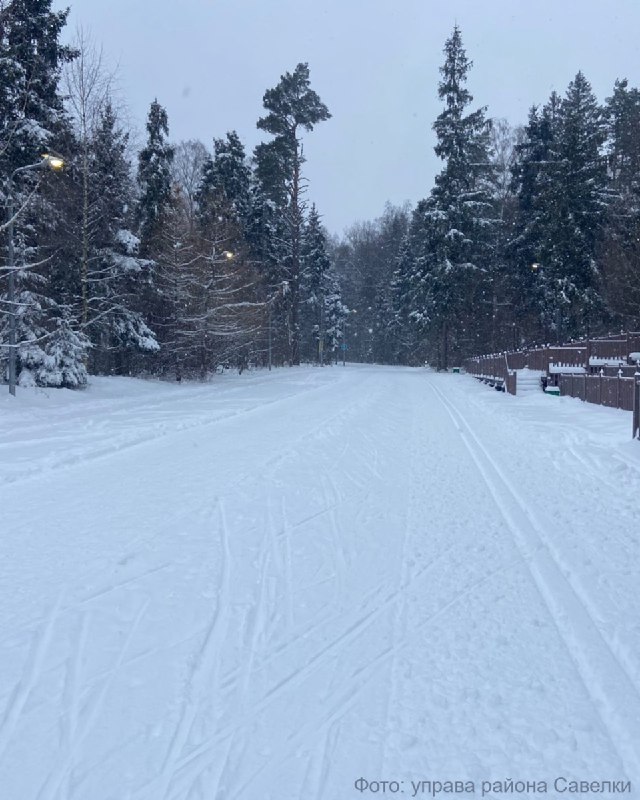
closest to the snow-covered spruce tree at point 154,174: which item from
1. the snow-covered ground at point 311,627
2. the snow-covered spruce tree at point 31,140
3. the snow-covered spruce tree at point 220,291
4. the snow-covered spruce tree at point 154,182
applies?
the snow-covered spruce tree at point 154,182

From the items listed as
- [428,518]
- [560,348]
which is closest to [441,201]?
[560,348]

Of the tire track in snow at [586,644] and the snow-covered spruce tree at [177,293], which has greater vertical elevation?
the snow-covered spruce tree at [177,293]

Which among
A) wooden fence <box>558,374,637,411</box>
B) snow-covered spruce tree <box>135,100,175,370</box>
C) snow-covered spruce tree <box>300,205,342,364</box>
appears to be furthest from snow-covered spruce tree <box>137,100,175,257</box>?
snow-covered spruce tree <box>300,205,342,364</box>

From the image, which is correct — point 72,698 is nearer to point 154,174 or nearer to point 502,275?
point 154,174

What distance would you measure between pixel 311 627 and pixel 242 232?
40981 mm

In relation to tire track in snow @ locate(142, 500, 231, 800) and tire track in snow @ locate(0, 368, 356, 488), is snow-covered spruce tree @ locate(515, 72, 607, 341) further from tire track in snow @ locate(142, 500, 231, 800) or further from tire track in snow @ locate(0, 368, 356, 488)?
tire track in snow @ locate(142, 500, 231, 800)

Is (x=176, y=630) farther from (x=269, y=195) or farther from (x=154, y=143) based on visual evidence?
(x=269, y=195)

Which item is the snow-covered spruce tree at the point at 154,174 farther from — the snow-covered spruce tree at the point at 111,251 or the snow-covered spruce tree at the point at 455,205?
the snow-covered spruce tree at the point at 455,205

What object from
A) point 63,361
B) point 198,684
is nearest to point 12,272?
point 63,361

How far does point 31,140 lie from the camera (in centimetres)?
1856

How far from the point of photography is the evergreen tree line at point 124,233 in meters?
19.4

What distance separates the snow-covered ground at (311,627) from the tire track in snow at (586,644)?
1 centimetres

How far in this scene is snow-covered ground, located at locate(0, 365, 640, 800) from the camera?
2.84 metres

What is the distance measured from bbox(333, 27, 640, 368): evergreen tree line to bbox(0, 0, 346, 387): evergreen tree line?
11405mm
